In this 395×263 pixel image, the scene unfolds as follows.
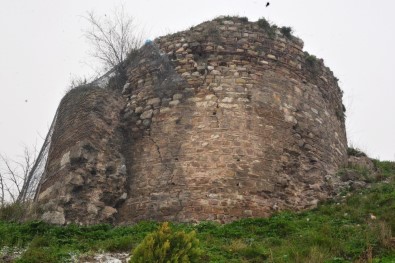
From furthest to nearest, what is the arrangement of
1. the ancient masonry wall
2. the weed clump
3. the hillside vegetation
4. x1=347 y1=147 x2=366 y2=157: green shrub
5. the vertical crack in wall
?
x1=347 y1=147 x2=366 y2=157: green shrub, the weed clump, the vertical crack in wall, the ancient masonry wall, the hillside vegetation

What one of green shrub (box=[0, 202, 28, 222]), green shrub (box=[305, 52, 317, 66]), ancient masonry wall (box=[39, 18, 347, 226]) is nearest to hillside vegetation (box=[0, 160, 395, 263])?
Answer: green shrub (box=[0, 202, 28, 222])

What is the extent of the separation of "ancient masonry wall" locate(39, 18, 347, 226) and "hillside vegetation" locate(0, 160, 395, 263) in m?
0.62

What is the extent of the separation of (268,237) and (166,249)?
132 inches

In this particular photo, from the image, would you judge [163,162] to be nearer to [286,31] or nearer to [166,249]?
[286,31]

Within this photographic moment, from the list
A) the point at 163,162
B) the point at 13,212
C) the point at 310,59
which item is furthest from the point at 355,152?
the point at 13,212

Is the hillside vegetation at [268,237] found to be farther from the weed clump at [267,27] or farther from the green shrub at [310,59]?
the weed clump at [267,27]

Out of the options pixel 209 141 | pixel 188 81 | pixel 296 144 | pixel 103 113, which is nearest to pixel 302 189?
pixel 296 144

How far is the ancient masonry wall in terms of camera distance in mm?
10555

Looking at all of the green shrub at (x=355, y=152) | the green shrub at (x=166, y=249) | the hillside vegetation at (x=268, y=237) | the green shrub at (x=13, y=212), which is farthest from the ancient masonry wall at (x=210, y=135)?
the green shrub at (x=166, y=249)

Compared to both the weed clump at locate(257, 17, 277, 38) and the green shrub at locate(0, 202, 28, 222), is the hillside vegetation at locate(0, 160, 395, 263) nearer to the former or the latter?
the green shrub at locate(0, 202, 28, 222)

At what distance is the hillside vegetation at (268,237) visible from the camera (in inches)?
308

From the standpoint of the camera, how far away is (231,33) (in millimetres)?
12367

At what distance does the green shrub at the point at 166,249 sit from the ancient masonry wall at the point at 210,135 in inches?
152

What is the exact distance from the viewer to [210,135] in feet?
36.3
